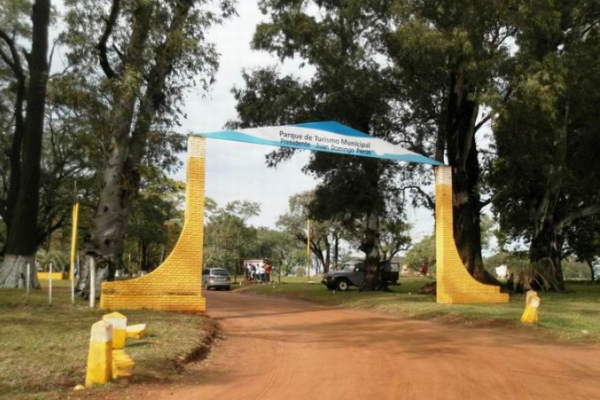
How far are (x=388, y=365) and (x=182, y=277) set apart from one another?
8235 millimetres

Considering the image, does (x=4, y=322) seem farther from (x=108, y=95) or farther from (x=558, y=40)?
(x=558, y=40)

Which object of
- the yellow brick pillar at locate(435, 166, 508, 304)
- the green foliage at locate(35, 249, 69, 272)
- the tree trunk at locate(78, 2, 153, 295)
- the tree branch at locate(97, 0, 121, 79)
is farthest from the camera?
the green foliage at locate(35, 249, 69, 272)

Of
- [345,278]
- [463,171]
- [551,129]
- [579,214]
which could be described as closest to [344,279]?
[345,278]

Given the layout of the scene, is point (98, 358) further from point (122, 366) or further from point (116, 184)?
point (116, 184)

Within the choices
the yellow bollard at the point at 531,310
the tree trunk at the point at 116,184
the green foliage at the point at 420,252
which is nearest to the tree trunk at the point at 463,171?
the yellow bollard at the point at 531,310

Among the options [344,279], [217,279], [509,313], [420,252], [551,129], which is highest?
[551,129]

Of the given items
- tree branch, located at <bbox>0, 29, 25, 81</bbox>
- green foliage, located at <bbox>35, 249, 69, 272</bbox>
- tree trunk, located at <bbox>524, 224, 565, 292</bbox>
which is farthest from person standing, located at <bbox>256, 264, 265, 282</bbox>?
green foliage, located at <bbox>35, 249, 69, 272</bbox>

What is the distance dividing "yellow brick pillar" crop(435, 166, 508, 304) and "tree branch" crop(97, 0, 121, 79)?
37.6ft

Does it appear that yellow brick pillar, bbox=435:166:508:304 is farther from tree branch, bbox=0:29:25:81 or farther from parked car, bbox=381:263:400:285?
tree branch, bbox=0:29:25:81

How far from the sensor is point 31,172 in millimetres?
23297

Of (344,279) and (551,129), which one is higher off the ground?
(551,129)

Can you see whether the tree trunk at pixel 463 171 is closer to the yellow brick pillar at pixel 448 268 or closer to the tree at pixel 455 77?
the tree at pixel 455 77

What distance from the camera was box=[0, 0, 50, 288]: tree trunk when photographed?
2272 centimetres

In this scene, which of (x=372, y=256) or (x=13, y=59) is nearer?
(x=372, y=256)
